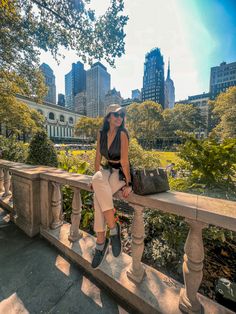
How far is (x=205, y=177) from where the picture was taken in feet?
8.95

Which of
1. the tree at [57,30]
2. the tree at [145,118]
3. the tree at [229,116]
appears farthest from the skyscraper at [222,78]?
the tree at [57,30]

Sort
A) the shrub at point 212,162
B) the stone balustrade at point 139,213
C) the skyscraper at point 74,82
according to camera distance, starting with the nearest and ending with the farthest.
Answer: the stone balustrade at point 139,213 → the shrub at point 212,162 → the skyscraper at point 74,82

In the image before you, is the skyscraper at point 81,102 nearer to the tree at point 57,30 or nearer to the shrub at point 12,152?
the shrub at point 12,152

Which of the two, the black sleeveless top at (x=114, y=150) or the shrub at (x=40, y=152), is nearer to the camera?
the black sleeveless top at (x=114, y=150)

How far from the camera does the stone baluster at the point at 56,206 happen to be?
2.71 metres

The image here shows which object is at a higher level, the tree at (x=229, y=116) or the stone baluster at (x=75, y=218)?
the tree at (x=229, y=116)

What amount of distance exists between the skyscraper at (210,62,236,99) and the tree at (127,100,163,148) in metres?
58.2

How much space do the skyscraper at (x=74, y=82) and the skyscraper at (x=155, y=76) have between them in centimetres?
4191

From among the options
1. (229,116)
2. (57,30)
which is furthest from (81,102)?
(57,30)

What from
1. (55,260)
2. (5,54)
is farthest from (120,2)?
(55,260)

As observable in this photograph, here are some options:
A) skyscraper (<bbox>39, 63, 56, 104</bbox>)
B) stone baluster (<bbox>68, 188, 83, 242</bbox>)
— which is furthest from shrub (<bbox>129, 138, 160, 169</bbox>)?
skyscraper (<bbox>39, 63, 56, 104</bbox>)

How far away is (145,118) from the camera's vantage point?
45188 mm

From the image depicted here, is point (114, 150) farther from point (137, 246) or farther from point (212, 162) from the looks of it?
point (212, 162)

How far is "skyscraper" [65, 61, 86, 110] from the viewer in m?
102
